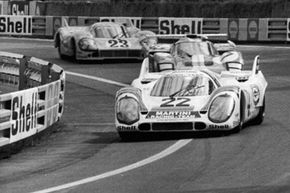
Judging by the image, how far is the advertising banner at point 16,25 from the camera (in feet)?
154

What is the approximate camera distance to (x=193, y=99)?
51.4ft

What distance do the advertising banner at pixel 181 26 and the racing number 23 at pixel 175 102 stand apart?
25604 millimetres

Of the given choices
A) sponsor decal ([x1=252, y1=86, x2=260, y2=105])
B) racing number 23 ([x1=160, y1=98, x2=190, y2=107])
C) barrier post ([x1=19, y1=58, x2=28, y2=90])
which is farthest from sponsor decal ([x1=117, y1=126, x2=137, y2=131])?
barrier post ([x1=19, y1=58, x2=28, y2=90])

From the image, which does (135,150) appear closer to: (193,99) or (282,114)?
(193,99)

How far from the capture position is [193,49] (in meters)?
21.4

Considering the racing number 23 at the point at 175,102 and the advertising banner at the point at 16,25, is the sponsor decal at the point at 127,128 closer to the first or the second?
the racing number 23 at the point at 175,102

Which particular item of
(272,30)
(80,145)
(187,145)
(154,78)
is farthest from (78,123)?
(272,30)

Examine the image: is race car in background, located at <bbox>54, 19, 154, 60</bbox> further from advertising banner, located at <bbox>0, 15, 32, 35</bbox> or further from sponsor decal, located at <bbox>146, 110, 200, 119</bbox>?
sponsor decal, located at <bbox>146, 110, 200, 119</bbox>

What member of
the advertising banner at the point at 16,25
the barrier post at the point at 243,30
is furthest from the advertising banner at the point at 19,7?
the barrier post at the point at 243,30

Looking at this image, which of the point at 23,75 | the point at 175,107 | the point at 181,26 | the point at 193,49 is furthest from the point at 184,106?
the point at 181,26

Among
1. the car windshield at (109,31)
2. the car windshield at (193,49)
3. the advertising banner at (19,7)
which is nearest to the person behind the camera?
the car windshield at (193,49)

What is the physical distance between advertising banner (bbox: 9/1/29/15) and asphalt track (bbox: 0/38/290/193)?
40152 mm

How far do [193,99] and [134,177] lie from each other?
13.2ft

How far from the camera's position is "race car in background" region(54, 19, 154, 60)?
31.1m
